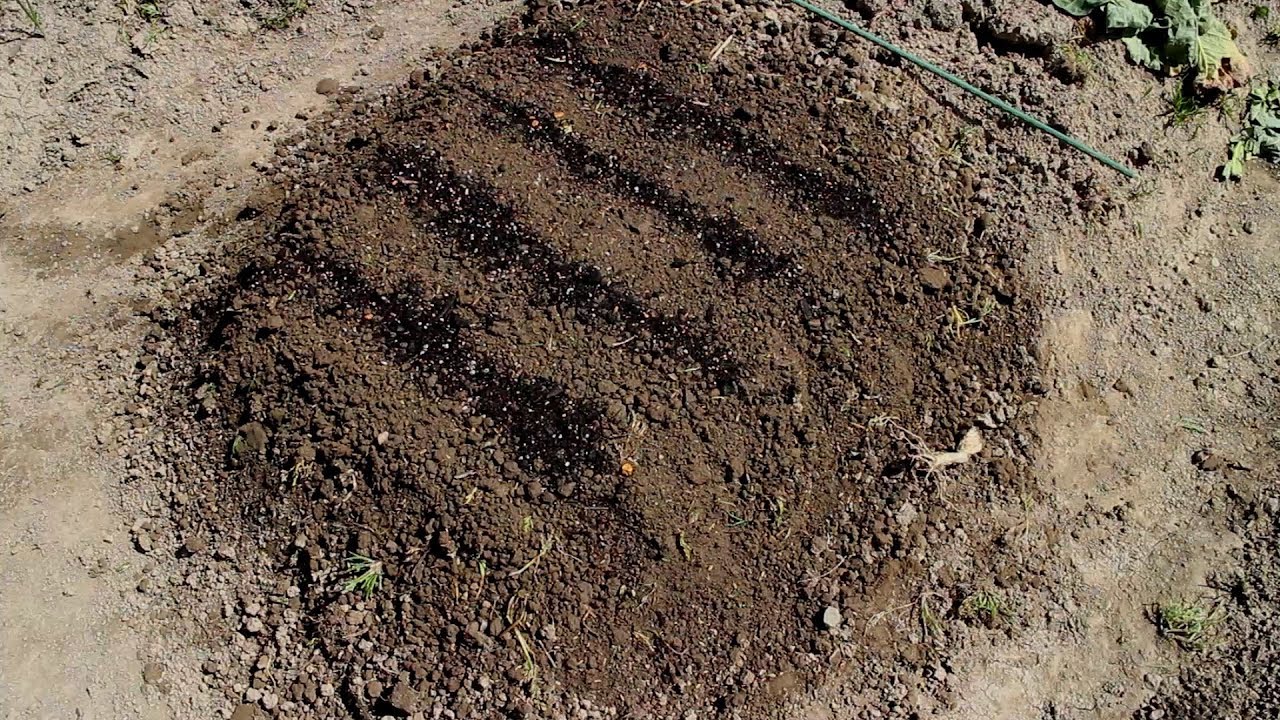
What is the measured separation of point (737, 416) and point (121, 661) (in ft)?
8.46

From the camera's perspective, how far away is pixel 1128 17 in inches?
175

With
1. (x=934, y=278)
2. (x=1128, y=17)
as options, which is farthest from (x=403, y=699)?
(x=1128, y=17)

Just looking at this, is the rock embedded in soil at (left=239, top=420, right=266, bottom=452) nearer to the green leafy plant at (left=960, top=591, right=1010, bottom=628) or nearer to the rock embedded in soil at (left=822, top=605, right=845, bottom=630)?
the rock embedded in soil at (left=822, top=605, right=845, bottom=630)

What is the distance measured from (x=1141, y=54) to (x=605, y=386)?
3204 millimetres

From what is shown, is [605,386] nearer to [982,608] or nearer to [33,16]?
[982,608]

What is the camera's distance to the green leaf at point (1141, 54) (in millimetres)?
4523

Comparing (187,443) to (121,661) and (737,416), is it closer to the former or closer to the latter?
(121,661)

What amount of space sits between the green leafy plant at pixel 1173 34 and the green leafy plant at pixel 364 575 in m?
4.07

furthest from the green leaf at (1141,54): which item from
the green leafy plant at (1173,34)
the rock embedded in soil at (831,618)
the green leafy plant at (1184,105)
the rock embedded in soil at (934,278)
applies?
the rock embedded in soil at (831,618)

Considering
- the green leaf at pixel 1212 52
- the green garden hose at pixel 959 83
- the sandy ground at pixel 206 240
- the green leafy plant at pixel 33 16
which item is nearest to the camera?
the sandy ground at pixel 206 240

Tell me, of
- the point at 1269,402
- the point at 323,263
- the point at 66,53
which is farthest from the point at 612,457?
the point at 66,53

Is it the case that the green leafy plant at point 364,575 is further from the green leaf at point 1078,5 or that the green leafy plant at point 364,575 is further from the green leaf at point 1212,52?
the green leaf at point 1212,52

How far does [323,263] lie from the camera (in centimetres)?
377

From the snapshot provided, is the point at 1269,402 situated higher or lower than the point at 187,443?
higher
